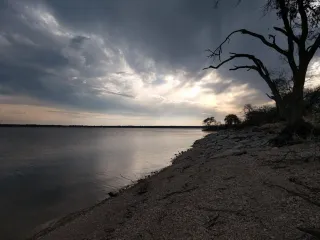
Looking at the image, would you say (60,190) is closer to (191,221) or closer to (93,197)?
(93,197)

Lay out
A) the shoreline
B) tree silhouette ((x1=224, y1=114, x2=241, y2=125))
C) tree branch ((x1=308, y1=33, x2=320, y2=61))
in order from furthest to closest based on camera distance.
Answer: tree silhouette ((x1=224, y1=114, x2=241, y2=125)), tree branch ((x1=308, y1=33, x2=320, y2=61)), the shoreline

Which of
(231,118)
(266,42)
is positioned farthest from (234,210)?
(231,118)

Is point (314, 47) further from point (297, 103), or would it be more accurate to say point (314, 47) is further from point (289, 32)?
point (297, 103)

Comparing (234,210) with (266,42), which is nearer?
(234,210)

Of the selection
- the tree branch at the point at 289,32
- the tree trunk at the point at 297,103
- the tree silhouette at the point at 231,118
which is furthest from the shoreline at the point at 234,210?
the tree silhouette at the point at 231,118

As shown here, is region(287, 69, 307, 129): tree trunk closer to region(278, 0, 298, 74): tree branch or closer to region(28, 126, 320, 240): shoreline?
region(278, 0, 298, 74): tree branch

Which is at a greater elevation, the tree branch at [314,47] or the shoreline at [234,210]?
the tree branch at [314,47]

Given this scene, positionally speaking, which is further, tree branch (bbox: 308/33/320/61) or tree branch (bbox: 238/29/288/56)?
tree branch (bbox: 238/29/288/56)

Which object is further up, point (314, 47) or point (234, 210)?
point (314, 47)

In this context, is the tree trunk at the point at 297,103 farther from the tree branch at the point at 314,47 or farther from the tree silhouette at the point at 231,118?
the tree silhouette at the point at 231,118

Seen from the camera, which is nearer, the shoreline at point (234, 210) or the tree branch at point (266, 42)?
the shoreline at point (234, 210)

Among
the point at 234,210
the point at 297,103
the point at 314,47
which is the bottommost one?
the point at 234,210

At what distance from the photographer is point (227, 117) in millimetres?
110938

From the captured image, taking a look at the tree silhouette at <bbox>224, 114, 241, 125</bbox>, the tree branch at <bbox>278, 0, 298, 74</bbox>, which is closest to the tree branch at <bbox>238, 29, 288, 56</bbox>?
the tree branch at <bbox>278, 0, 298, 74</bbox>
